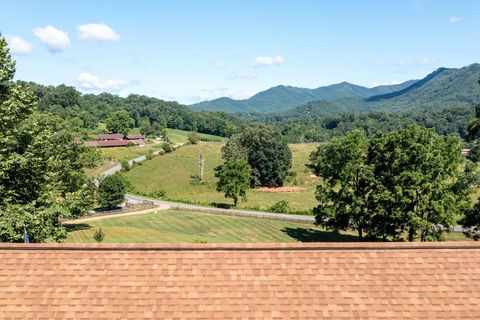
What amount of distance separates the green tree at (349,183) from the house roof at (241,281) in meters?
26.8

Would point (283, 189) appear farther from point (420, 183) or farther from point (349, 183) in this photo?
point (420, 183)

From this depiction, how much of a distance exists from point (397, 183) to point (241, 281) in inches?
1134

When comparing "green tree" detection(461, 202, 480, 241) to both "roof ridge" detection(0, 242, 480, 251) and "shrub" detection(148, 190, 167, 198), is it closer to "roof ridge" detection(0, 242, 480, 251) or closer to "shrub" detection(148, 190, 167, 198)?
"roof ridge" detection(0, 242, 480, 251)

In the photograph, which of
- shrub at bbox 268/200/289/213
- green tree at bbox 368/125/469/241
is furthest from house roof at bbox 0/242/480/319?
shrub at bbox 268/200/289/213

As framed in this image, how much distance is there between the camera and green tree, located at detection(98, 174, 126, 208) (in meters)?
61.5

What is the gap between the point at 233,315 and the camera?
1009 cm

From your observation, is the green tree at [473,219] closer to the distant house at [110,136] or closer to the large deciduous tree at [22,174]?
the large deciduous tree at [22,174]

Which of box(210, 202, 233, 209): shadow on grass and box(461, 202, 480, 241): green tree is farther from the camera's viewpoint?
box(210, 202, 233, 209): shadow on grass

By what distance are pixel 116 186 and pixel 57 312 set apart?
54093mm

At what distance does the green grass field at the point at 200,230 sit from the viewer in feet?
138

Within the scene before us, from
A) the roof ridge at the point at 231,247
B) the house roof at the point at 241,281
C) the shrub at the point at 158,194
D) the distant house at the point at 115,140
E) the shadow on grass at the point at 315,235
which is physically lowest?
the shadow on grass at the point at 315,235

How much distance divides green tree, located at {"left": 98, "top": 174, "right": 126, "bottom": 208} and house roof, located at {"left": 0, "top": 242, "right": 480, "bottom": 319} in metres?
51.7

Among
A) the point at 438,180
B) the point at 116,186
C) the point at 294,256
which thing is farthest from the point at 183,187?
the point at 294,256

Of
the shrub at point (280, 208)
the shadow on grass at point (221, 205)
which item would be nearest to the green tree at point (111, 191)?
the shadow on grass at point (221, 205)
